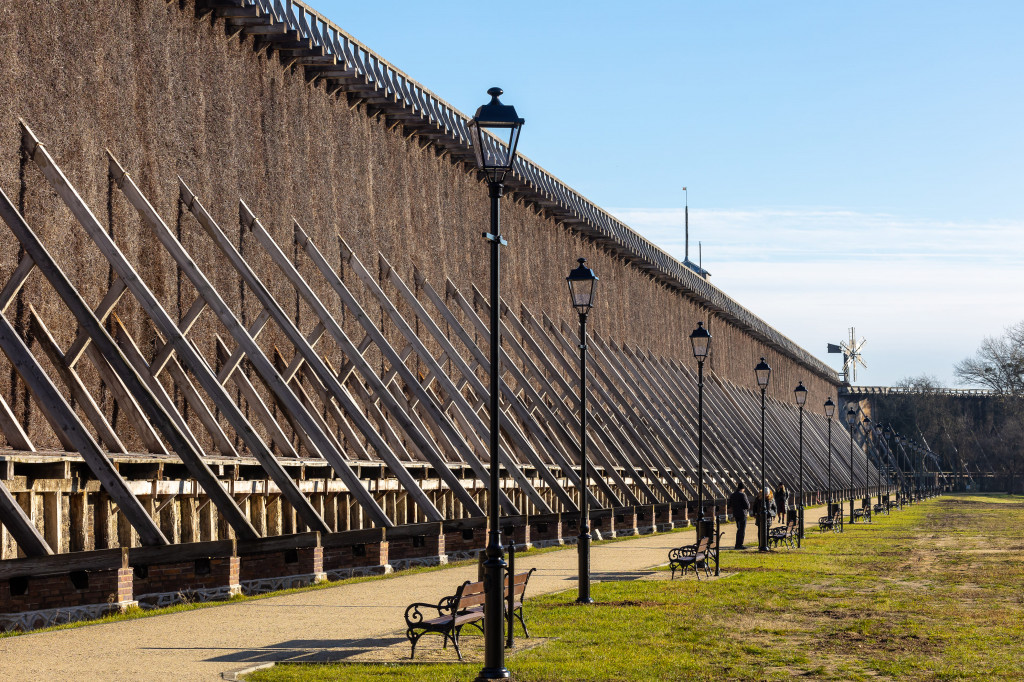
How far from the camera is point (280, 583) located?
60.6 ft

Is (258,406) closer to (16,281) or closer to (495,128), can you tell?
(16,281)

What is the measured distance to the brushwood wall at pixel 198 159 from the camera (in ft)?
66.6

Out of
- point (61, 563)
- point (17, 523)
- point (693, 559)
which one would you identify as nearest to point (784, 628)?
point (693, 559)

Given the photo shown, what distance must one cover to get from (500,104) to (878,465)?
108610 millimetres

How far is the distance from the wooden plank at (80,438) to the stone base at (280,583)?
9.33ft

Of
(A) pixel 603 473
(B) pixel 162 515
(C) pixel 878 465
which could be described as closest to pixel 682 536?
(A) pixel 603 473

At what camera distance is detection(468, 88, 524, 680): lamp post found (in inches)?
417

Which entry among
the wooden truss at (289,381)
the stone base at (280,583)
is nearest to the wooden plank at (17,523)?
the wooden truss at (289,381)

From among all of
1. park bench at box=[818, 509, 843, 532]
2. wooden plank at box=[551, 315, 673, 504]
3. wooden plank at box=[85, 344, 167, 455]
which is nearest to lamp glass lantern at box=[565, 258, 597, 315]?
wooden plank at box=[85, 344, 167, 455]

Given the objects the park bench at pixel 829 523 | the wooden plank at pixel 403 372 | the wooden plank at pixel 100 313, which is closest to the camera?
the wooden plank at pixel 100 313

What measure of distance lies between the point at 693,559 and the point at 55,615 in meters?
10.6

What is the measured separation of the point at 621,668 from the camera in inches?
463

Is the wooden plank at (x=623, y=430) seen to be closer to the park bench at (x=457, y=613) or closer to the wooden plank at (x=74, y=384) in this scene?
the wooden plank at (x=74, y=384)

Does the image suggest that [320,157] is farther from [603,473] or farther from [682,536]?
[603,473]
